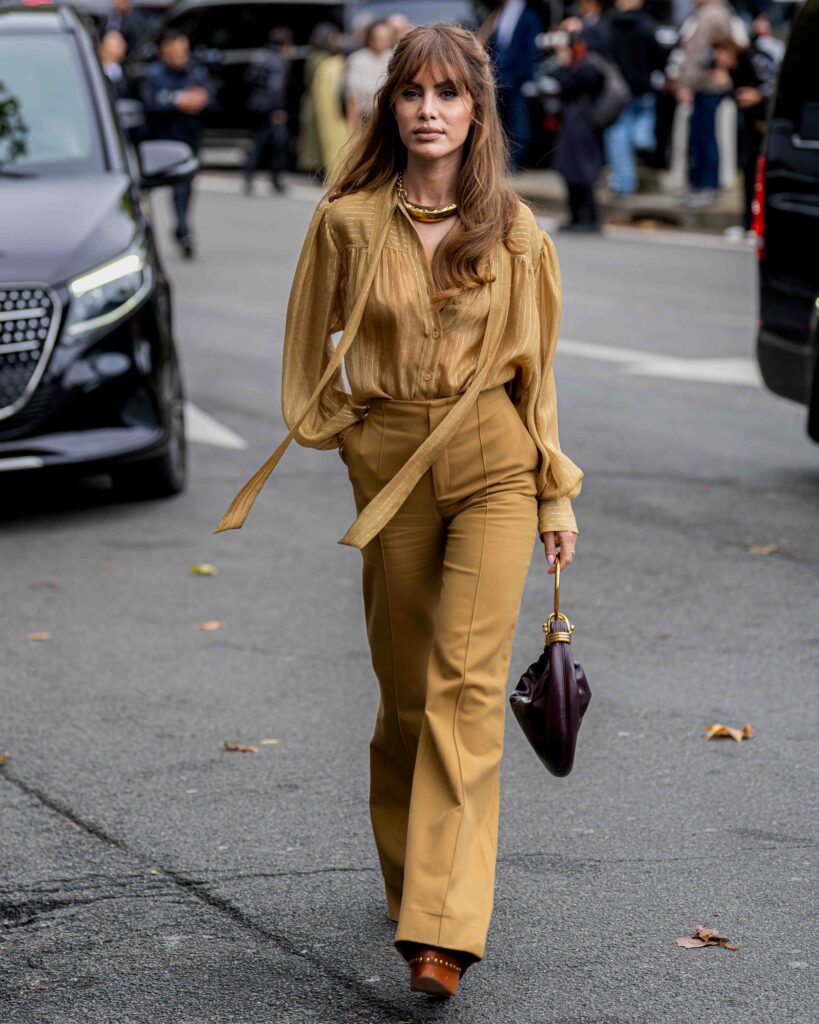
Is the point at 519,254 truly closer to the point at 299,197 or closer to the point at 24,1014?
the point at 24,1014

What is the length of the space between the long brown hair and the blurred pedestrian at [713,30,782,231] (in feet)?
44.2

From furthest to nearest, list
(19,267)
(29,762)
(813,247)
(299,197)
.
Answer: (299,197)
(813,247)
(19,267)
(29,762)

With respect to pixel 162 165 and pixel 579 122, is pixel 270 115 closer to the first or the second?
pixel 579 122

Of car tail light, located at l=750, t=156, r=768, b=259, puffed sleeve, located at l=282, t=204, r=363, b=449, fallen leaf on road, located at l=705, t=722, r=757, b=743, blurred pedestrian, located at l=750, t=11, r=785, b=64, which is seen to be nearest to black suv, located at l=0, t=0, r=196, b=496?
car tail light, located at l=750, t=156, r=768, b=259

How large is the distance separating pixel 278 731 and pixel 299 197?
1804 cm

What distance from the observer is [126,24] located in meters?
33.8

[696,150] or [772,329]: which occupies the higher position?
[772,329]

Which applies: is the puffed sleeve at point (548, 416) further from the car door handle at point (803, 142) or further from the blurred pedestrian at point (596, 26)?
the blurred pedestrian at point (596, 26)

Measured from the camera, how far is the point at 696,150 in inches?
766

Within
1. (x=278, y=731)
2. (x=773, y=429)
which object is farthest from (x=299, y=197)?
(x=278, y=731)

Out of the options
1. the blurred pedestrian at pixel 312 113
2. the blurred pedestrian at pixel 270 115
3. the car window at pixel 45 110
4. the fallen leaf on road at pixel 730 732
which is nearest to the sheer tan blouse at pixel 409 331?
the fallen leaf on road at pixel 730 732

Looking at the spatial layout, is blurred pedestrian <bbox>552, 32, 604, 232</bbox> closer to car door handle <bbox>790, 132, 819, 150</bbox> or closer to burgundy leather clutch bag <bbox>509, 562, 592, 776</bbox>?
car door handle <bbox>790, 132, 819, 150</bbox>

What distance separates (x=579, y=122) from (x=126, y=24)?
17.6 m

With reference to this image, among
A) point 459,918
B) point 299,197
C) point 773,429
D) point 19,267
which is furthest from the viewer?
point 299,197
